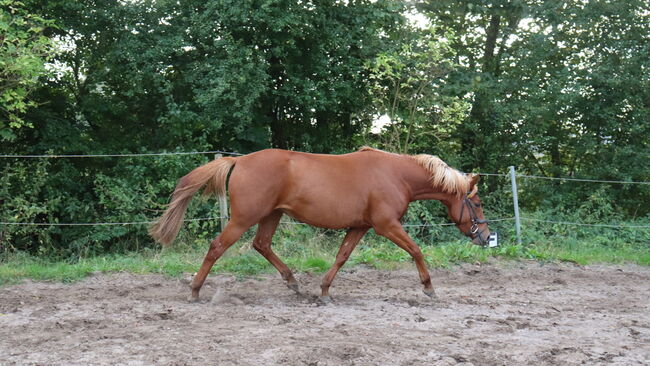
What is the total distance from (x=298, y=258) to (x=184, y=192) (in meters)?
2.40

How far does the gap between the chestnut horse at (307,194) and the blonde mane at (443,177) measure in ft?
0.05

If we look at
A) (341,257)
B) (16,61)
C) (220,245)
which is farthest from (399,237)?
(16,61)

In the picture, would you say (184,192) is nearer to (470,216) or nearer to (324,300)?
(324,300)

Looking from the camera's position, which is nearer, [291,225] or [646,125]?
[291,225]

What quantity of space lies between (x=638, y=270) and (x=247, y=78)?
7.20 m

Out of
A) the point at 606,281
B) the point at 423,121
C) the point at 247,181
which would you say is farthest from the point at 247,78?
the point at 606,281

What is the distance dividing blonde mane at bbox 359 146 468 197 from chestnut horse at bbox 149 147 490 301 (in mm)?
14

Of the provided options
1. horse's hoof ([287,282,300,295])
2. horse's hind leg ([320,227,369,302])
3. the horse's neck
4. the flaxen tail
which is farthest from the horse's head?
the flaxen tail

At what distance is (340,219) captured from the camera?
648cm

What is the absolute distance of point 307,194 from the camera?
641 centimetres

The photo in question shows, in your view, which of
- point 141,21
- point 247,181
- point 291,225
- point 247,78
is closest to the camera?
point 247,181

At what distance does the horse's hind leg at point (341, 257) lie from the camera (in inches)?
256

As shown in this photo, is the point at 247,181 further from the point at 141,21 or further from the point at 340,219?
the point at 141,21

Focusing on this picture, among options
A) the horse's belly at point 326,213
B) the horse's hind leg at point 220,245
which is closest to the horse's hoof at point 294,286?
the horse's belly at point 326,213
